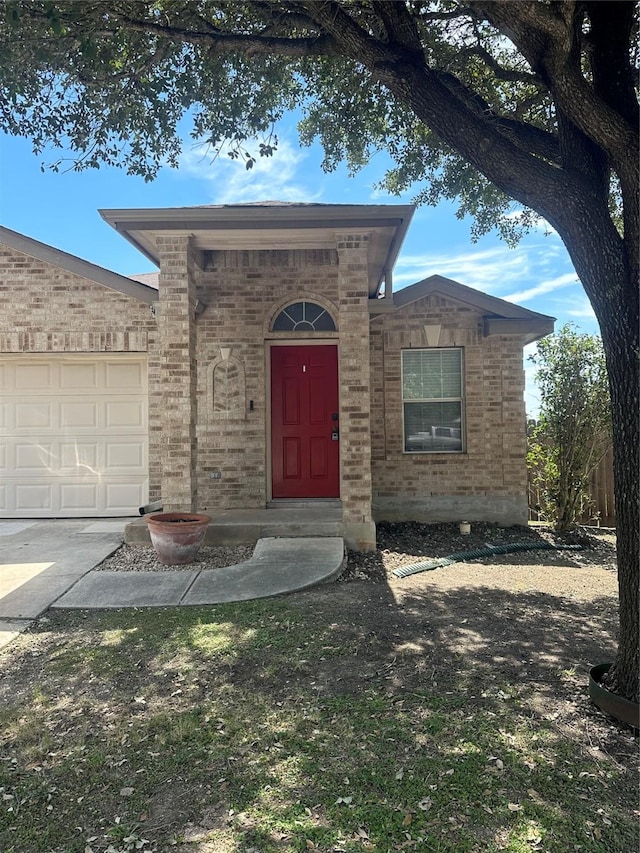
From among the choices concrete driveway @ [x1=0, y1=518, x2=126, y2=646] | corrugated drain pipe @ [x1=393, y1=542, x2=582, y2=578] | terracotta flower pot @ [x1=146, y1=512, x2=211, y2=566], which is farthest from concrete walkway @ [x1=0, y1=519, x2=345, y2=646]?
corrugated drain pipe @ [x1=393, y1=542, x2=582, y2=578]

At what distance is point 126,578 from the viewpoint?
17.1ft

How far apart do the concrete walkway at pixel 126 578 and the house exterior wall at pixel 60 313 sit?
286 centimetres

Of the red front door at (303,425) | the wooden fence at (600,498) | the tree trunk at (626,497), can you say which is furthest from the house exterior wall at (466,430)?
the tree trunk at (626,497)

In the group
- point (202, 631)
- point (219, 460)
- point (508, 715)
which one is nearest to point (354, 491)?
point (219, 460)

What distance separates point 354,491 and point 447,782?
4126 mm

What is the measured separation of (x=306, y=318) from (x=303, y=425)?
1.53 meters

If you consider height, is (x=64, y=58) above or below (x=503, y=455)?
above

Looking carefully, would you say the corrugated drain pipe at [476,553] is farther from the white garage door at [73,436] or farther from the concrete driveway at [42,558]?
the white garage door at [73,436]

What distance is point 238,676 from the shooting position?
3.29 metres

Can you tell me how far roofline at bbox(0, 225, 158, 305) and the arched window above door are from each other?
1.88 meters

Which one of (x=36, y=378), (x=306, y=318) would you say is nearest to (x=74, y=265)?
(x=36, y=378)

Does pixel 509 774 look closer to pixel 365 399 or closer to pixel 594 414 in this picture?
pixel 365 399

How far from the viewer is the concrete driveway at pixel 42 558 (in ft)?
14.9

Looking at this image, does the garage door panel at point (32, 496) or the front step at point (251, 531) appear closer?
the front step at point (251, 531)
